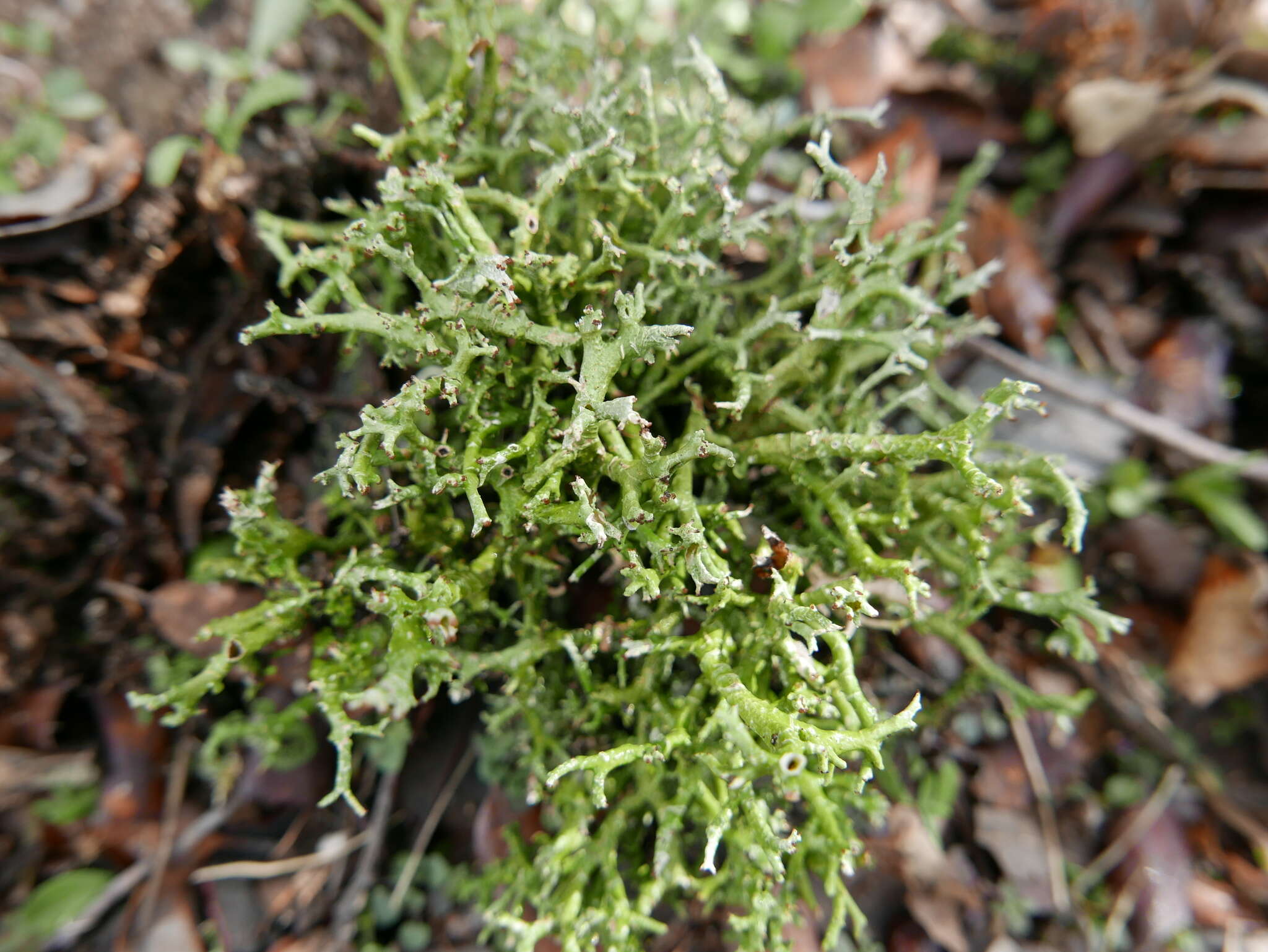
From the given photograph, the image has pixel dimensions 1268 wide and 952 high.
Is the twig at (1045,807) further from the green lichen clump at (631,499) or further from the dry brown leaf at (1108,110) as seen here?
the dry brown leaf at (1108,110)

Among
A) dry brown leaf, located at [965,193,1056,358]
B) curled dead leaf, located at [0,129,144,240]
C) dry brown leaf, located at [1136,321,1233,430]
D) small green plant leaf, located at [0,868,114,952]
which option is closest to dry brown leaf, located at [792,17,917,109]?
dry brown leaf, located at [965,193,1056,358]

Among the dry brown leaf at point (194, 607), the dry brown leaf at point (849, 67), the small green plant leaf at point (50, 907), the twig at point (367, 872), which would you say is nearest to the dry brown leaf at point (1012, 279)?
the dry brown leaf at point (849, 67)

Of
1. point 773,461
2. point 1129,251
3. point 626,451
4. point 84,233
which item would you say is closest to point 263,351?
point 84,233

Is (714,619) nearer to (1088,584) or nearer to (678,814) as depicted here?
(678,814)

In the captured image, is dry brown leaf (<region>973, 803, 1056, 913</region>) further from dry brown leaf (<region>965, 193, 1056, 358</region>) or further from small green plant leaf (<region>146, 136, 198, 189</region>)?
small green plant leaf (<region>146, 136, 198, 189</region>)

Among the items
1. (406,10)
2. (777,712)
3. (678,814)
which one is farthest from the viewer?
(406,10)

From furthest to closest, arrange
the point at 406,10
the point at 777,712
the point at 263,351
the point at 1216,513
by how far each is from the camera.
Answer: the point at 1216,513 < the point at 263,351 < the point at 406,10 < the point at 777,712

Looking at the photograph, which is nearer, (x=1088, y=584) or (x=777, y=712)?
(x=777, y=712)

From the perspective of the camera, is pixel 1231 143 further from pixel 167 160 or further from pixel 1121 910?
pixel 167 160
